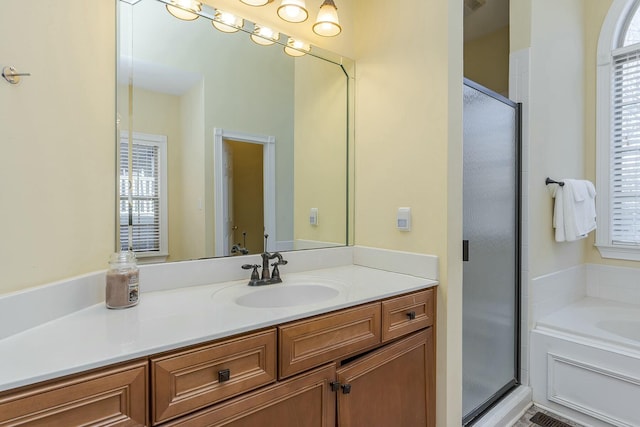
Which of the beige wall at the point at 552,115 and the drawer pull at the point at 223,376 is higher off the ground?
the beige wall at the point at 552,115

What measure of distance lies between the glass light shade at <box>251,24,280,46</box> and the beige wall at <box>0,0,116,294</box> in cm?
61

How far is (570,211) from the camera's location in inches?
86.3

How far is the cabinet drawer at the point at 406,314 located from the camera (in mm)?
1249

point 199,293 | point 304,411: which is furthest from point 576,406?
point 199,293

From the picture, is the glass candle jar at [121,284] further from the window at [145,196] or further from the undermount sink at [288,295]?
the undermount sink at [288,295]

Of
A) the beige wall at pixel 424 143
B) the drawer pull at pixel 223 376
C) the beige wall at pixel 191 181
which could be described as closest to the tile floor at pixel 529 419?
the beige wall at pixel 424 143

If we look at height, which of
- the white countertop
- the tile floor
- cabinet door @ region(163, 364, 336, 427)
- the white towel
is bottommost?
the tile floor

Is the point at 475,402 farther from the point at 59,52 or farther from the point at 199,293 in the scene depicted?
the point at 59,52

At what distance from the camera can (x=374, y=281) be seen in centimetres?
144

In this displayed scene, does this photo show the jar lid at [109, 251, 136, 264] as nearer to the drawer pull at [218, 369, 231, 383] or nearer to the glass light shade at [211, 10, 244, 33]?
the drawer pull at [218, 369, 231, 383]

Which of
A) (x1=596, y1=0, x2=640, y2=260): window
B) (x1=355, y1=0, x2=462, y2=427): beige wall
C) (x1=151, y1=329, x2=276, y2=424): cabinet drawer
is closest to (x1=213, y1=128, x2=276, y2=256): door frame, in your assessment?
(x1=355, y1=0, x2=462, y2=427): beige wall

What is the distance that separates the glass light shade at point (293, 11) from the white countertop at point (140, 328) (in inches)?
51.0

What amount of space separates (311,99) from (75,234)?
1.33 m

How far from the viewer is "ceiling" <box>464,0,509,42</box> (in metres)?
2.43
